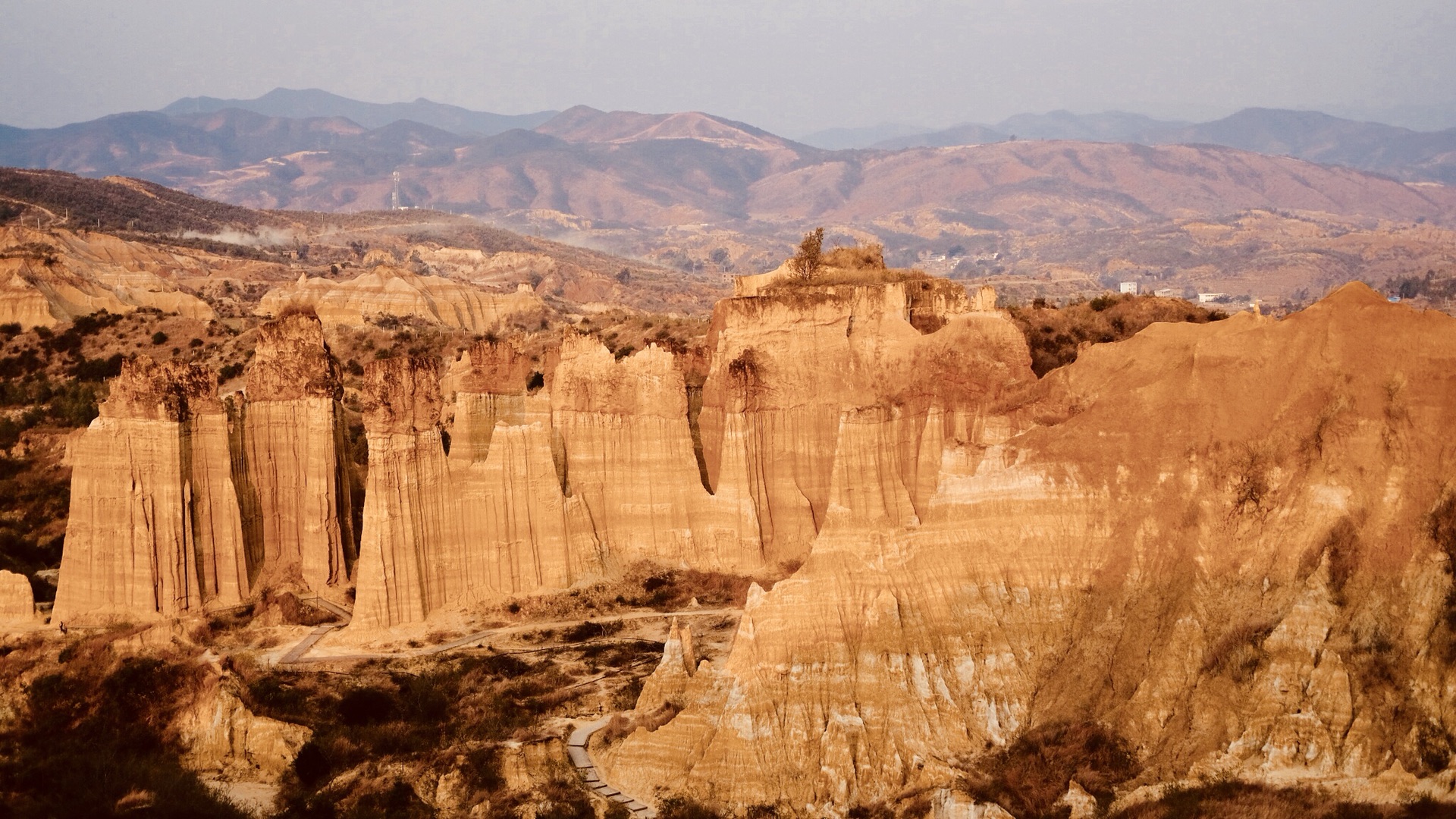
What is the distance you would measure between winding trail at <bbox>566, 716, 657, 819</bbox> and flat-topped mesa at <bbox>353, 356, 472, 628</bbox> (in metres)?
9.58

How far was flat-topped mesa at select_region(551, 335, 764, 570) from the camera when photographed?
45.0 meters

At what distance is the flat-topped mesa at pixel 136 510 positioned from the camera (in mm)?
42156

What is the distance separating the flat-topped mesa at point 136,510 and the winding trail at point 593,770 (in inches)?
599

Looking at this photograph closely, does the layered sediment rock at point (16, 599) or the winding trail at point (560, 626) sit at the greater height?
the layered sediment rock at point (16, 599)

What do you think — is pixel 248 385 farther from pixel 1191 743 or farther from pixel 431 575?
pixel 1191 743

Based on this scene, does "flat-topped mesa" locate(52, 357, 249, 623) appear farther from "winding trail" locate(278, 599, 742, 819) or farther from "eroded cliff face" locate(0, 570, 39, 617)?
"winding trail" locate(278, 599, 742, 819)

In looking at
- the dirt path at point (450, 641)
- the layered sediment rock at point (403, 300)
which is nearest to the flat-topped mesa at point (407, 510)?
the dirt path at point (450, 641)

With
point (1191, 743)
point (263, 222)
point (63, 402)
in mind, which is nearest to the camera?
point (1191, 743)

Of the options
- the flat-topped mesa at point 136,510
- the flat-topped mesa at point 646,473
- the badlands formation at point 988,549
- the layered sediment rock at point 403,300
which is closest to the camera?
the badlands formation at point 988,549

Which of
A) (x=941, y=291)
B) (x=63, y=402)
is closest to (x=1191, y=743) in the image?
(x=941, y=291)

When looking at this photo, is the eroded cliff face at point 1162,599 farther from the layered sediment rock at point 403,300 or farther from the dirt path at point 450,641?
the layered sediment rock at point 403,300

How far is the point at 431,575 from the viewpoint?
41750mm

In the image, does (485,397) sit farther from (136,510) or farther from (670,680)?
(670,680)

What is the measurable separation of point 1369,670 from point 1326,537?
297 cm
